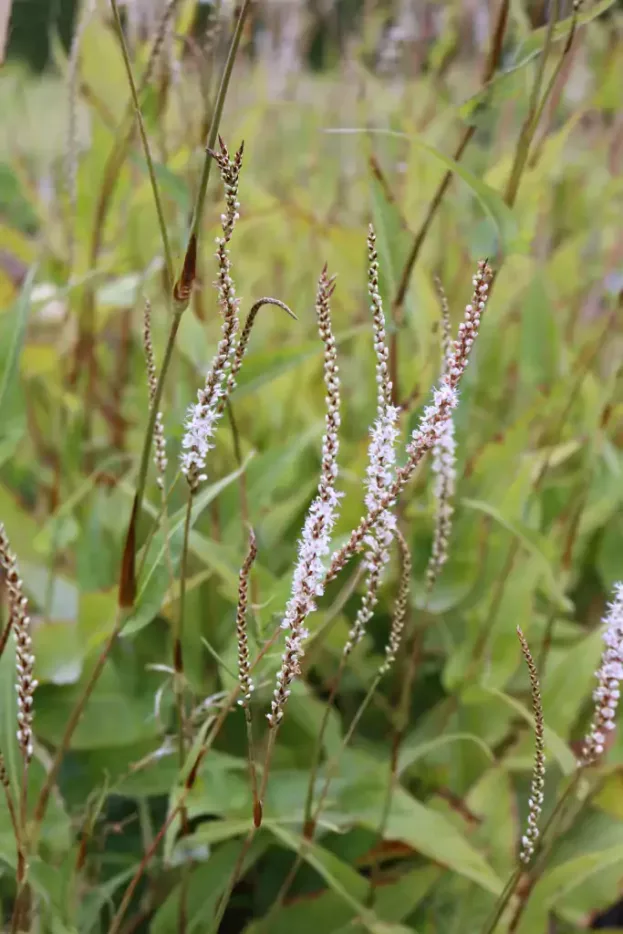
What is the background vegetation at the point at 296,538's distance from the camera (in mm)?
397

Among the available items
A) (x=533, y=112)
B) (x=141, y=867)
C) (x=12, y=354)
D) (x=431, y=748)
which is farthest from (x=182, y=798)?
(x=533, y=112)

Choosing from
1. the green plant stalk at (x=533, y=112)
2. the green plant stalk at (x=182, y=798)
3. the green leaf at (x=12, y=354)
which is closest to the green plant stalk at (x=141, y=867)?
the green plant stalk at (x=182, y=798)

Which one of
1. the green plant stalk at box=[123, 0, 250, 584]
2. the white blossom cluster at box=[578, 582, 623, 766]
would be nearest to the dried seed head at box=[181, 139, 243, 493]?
the green plant stalk at box=[123, 0, 250, 584]

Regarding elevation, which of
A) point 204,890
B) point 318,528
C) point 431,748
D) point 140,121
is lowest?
point 204,890

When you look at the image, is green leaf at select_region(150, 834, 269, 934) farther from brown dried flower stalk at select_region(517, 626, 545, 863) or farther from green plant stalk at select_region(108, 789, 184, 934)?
brown dried flower stalk at select_region(517, 626, 545, 863)

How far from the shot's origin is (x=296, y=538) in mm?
585

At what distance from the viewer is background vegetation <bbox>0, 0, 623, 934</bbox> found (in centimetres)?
40

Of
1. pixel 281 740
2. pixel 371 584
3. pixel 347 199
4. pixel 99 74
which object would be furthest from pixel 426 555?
pixel 347 199

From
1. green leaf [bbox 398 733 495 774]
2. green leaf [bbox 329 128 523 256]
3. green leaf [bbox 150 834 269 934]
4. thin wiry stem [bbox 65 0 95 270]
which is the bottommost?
green leaf [bbox 150 834 269 934]

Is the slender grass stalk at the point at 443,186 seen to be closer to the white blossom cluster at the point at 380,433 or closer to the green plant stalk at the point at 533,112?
the green plant stalk at the point at 533,112

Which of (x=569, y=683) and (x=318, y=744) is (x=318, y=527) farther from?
(x=569, y=683)

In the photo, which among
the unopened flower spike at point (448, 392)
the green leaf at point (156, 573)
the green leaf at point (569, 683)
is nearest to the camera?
the unopened flower spike at point (448, 392)

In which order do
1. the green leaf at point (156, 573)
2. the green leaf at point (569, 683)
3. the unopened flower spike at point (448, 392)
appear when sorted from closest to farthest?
the unopened flower spike at point (448, 392) → the green leaf at point (156, 573) → the green leaf at point (569, 683)

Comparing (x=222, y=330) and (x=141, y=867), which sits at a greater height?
(x=222, y=330)
